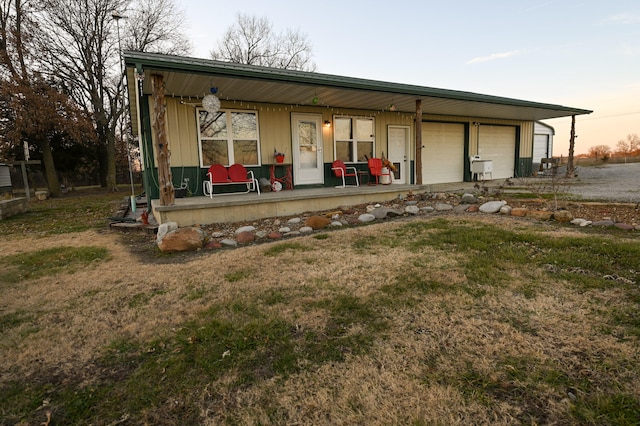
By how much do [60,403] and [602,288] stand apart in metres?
3.67

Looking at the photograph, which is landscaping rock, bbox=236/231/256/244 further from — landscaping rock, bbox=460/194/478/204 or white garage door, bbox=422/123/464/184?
white garage door, bbox=422/123/464/184

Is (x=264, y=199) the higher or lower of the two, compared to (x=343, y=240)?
higher

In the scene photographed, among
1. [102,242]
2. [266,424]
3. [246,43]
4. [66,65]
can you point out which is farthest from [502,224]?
[246,43]

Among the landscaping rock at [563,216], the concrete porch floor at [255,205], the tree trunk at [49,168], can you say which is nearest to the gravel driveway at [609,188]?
the landscaping rock at [563,216]

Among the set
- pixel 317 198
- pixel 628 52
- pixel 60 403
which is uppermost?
pixel 628 52

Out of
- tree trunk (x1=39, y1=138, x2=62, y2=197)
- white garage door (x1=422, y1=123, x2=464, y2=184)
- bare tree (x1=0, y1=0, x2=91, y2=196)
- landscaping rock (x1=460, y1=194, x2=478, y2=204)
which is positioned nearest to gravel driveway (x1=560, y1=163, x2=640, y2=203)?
landscaping rock (x1=460, y1=194, x2=478, y2=204)

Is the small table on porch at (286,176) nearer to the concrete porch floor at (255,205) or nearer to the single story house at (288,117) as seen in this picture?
the single story house at (288,117)

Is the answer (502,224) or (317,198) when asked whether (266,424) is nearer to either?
(502,224)

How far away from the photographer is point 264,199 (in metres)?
6.06

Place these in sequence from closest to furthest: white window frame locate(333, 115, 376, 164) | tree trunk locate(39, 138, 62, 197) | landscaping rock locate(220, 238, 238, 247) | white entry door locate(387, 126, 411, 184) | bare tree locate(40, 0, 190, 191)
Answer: landscaping rock locate(220, 238, 238, 247), white window frame locate(333, 115, 376, 164), white entry door locate(387, 126, 411, 184), tree trunk locate(39, 138, 62, 197), bare tree locate(40, 0, 190, 191)

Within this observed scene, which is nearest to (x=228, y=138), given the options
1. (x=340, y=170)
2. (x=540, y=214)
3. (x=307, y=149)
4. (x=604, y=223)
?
(x=307, y=149)

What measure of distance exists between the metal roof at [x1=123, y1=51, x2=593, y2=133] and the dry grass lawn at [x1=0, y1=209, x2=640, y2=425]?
135 inches

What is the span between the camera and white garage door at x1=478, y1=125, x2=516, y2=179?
1244 centimetres

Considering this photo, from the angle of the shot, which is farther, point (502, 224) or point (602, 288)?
point (502, 224)
